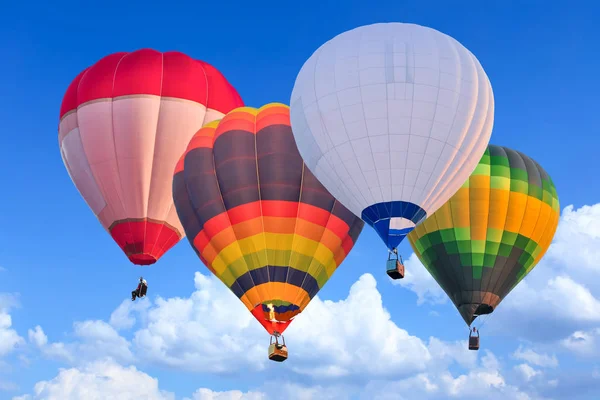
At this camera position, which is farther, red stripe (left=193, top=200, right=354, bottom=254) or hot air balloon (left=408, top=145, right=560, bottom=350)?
hot air balloon (left=408, top=145, right=560, bottom=350)

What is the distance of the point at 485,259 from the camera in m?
27.1

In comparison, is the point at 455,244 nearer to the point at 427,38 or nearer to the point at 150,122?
the point at 427,38

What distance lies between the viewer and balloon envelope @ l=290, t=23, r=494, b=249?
21.9m

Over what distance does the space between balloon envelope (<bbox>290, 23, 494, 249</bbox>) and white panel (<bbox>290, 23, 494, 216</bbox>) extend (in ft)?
0.07

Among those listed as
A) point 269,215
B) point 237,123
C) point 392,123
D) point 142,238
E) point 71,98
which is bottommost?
point 269,215

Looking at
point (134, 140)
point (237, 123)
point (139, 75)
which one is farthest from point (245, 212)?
point (139, 75)

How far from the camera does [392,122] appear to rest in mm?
21891

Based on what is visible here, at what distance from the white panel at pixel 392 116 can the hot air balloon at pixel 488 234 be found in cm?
424

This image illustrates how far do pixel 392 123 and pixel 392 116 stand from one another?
0.52 ft

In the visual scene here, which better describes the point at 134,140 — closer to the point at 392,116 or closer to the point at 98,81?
the point at 98,81

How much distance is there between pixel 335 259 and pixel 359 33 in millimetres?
5641

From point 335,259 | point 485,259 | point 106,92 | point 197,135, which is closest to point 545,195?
point 485,259

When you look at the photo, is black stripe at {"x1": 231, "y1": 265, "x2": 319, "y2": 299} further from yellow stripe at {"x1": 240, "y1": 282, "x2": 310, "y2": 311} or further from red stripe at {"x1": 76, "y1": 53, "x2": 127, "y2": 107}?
red stripe at {"x1": 76, "y1": 53, "x2": 127, "y2": 107}

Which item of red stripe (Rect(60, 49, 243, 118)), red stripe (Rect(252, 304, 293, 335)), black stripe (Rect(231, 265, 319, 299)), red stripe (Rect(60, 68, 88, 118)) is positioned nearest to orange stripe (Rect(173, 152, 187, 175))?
red stripe (Rect(60, 49, 243, 118))
